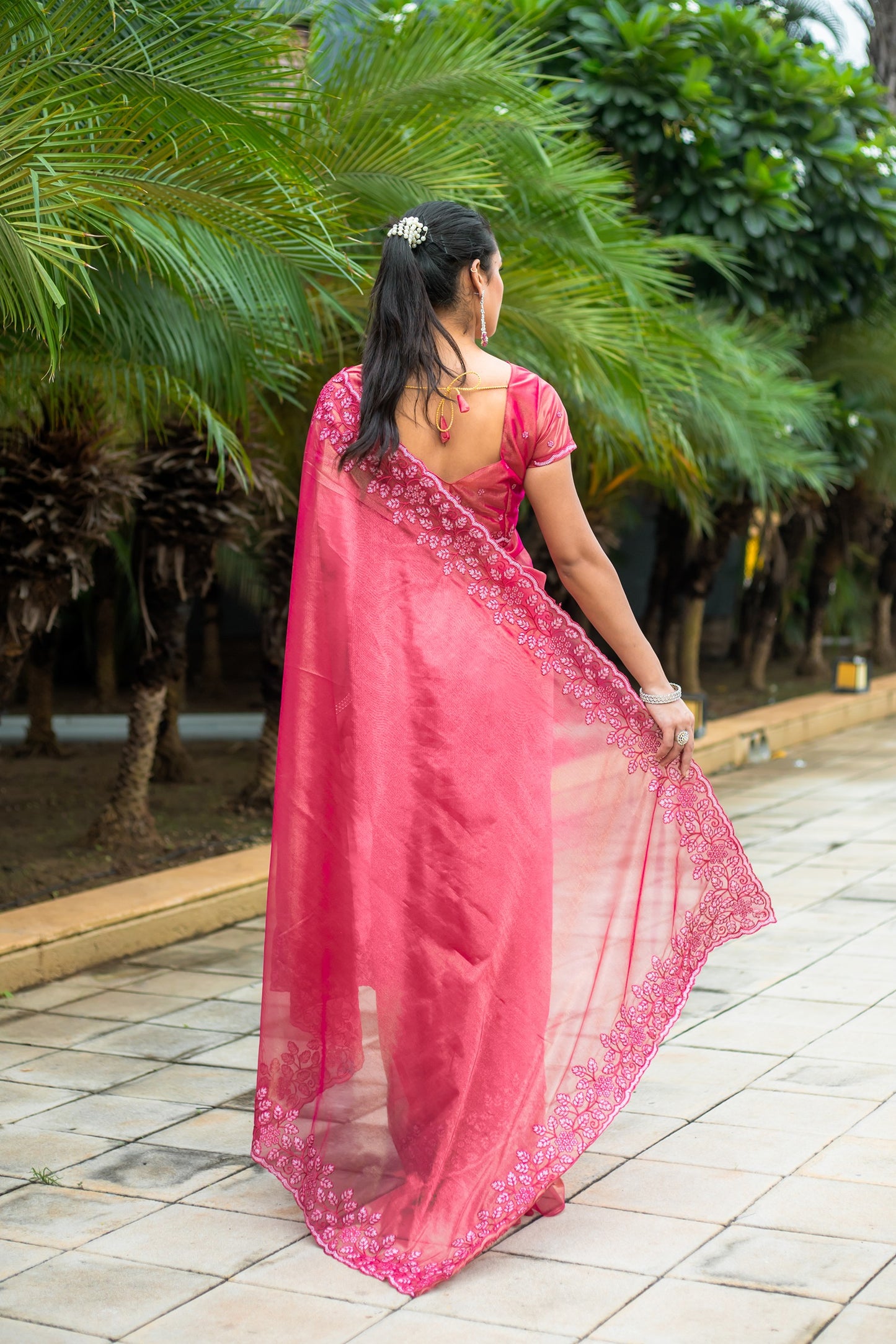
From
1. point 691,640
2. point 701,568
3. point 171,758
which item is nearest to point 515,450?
point 171,758

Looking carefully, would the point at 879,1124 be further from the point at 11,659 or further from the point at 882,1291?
the point at 11,659

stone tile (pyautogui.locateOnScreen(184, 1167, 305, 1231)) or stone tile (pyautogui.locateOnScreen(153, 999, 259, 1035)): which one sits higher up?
stone tile (pyautogui.locateOnScreen(153, 999, 259, 1035))

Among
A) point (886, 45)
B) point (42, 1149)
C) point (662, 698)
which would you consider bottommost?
point (42, 1149)

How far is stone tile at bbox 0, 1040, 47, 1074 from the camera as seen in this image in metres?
4.21

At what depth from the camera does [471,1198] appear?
9.61 ft

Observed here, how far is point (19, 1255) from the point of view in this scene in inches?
116

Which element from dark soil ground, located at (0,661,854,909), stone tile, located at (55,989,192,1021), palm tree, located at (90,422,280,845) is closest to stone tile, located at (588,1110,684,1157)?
stone tile, located at (55,989,192,1021)

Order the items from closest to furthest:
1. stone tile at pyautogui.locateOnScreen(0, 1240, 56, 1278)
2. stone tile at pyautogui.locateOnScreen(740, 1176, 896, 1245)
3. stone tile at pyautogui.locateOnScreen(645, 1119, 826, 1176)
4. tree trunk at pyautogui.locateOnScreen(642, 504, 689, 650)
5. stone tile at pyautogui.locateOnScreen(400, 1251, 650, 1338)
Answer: stone tile at pyautogui.locateOnScreen(400, 1251, 650, 1338) < stone tile at pyautogui.locateOnScreen(0, 1240, 56, 1278) < stone tile at pyautogui.locateOnScreen(740, 1176, 896, 1245) < stone tile at pyautogui.locateOnScreen(645, 1119, 826, 1176) < tree trunk at pyautogui.locateOnScreen(642, 504, 689, 650)

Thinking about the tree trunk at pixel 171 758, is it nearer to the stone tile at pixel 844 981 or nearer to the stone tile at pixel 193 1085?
A: the stone tile at pixel 844 981

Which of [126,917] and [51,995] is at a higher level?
[126,917]

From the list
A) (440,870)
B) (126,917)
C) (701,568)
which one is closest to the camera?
(440,870)

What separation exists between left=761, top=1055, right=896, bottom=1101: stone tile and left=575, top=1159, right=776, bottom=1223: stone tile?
61cm

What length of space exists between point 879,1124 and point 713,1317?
3.67 ft

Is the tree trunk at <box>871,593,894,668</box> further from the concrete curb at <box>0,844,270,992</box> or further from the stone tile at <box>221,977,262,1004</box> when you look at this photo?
the stone tile at <box>221,977,262,1004</box>
